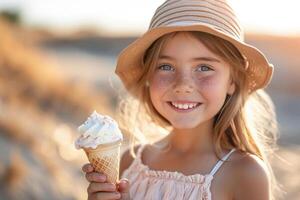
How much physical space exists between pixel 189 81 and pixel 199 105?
11 centimetres

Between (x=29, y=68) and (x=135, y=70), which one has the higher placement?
(x=29, y=68)

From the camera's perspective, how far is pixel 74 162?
7426 mm

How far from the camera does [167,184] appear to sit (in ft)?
10.7

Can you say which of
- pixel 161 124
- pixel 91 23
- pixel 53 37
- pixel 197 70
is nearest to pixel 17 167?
pixel 161 124

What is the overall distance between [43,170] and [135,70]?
2890mm

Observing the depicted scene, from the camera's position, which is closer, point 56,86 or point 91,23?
point 56,86

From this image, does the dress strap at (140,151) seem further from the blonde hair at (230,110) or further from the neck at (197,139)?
the neck at (197,139)

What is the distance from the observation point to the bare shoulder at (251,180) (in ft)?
9.98

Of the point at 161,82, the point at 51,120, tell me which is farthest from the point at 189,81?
the point at 51,120

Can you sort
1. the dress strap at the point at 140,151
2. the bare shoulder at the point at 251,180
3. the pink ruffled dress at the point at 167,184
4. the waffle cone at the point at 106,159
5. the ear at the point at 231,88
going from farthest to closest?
the dress strap at the point at 140,151, the ear at the point at 231,88, the pink ruffled dress at the point at 167,184, the bare shoulder at the point at 251,180, the waffle cone at the point at 106,159

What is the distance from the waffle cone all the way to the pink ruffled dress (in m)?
0.33

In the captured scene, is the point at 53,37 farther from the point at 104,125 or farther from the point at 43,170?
the point at 104,125

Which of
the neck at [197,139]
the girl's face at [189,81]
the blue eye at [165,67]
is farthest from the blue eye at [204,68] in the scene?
the neck at [197,139]

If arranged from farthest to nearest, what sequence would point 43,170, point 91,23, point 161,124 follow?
point 91,23
point 43,170
point 161,124
